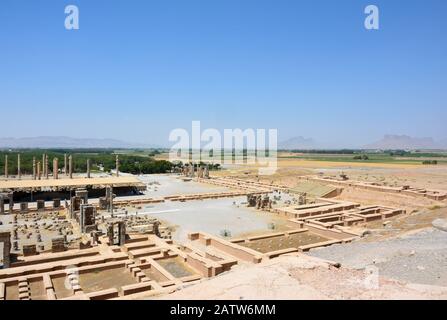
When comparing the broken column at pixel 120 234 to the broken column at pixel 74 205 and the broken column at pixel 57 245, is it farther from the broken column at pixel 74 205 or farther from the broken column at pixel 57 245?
the broken column at pixel 74 205

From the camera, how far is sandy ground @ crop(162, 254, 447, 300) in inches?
276

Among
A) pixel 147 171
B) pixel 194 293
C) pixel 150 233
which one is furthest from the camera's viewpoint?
pixel 147 171

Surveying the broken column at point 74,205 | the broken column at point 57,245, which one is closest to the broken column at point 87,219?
the broken column at point 57,245

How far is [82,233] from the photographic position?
19.9 metres

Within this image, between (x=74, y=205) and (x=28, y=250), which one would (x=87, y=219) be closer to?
(x=74, y=205)

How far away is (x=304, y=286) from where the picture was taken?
756 cm

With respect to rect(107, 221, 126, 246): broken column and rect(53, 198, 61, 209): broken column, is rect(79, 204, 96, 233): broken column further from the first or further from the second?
rect(53, 198, 61, 209): broken column

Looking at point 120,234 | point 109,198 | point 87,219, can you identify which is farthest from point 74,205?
point 120,234

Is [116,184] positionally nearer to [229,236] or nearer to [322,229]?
[229,236]

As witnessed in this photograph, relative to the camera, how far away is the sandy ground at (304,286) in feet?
23.0
